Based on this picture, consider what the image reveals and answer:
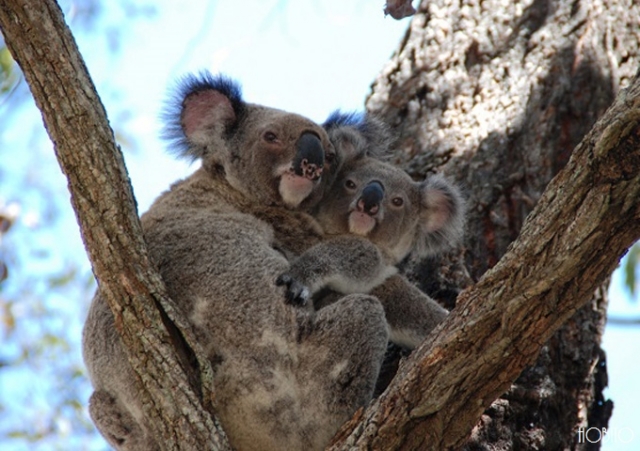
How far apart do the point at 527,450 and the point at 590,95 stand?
2.39 m

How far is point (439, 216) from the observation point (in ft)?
15.4

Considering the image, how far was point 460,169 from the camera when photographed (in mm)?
5066

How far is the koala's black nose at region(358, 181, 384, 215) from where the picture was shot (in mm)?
4398

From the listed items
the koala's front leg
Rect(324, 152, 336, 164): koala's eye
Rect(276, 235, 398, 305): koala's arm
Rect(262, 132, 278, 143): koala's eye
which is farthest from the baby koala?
the koala's front leg

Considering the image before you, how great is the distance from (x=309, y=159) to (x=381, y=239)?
1.99 ft

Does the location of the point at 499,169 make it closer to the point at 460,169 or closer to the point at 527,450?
the point at 460,169

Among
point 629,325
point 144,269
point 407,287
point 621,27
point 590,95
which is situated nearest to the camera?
point 144,269

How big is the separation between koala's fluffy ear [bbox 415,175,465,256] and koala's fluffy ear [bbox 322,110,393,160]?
39 cm

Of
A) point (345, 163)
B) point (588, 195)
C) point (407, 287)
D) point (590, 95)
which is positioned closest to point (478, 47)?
point (590, 95)

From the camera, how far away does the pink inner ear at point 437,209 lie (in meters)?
4.64

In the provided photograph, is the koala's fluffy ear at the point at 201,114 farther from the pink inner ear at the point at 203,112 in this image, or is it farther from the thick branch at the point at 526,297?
the thick branch at the point at 526,297

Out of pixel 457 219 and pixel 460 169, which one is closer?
pixel 457 219

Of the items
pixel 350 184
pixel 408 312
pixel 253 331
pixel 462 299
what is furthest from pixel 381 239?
pixel 462 299

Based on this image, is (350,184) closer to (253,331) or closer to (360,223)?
(360,223)
